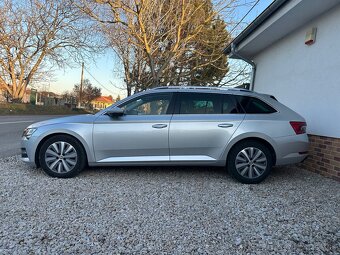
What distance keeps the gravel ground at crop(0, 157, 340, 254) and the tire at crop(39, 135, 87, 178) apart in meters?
0.19

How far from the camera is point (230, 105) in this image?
15.3 ft

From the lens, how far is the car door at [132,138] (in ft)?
14.6

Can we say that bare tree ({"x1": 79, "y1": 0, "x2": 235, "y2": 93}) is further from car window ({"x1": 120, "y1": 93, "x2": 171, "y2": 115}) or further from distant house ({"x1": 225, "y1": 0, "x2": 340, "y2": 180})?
car window ({"x1": 120, "y1": 93, "x2": 171, "y2": 115})

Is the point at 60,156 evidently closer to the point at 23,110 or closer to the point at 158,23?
the point at 158,23

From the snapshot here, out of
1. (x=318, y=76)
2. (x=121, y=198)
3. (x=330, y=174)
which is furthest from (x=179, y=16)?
(x=121, y=198)

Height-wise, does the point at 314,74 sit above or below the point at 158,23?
below

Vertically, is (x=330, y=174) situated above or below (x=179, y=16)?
below

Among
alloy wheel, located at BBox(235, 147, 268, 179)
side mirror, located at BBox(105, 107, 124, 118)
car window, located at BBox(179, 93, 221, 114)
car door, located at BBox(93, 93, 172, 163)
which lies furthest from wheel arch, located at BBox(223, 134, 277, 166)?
side mirror, located at BBox(105, 107, 124, 118)

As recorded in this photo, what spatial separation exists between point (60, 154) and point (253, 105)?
10.7 ft

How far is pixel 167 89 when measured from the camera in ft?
15.7

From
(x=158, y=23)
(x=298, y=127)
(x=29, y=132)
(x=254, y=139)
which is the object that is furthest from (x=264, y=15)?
(x=158, y=23)

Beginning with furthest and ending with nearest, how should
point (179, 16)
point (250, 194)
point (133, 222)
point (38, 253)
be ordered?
point (179, 16), point (250, 194), point (133, 222), point (38, 253)

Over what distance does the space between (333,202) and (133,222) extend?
2.77m

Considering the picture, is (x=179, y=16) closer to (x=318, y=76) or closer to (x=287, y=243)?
(x=318, y=76)
